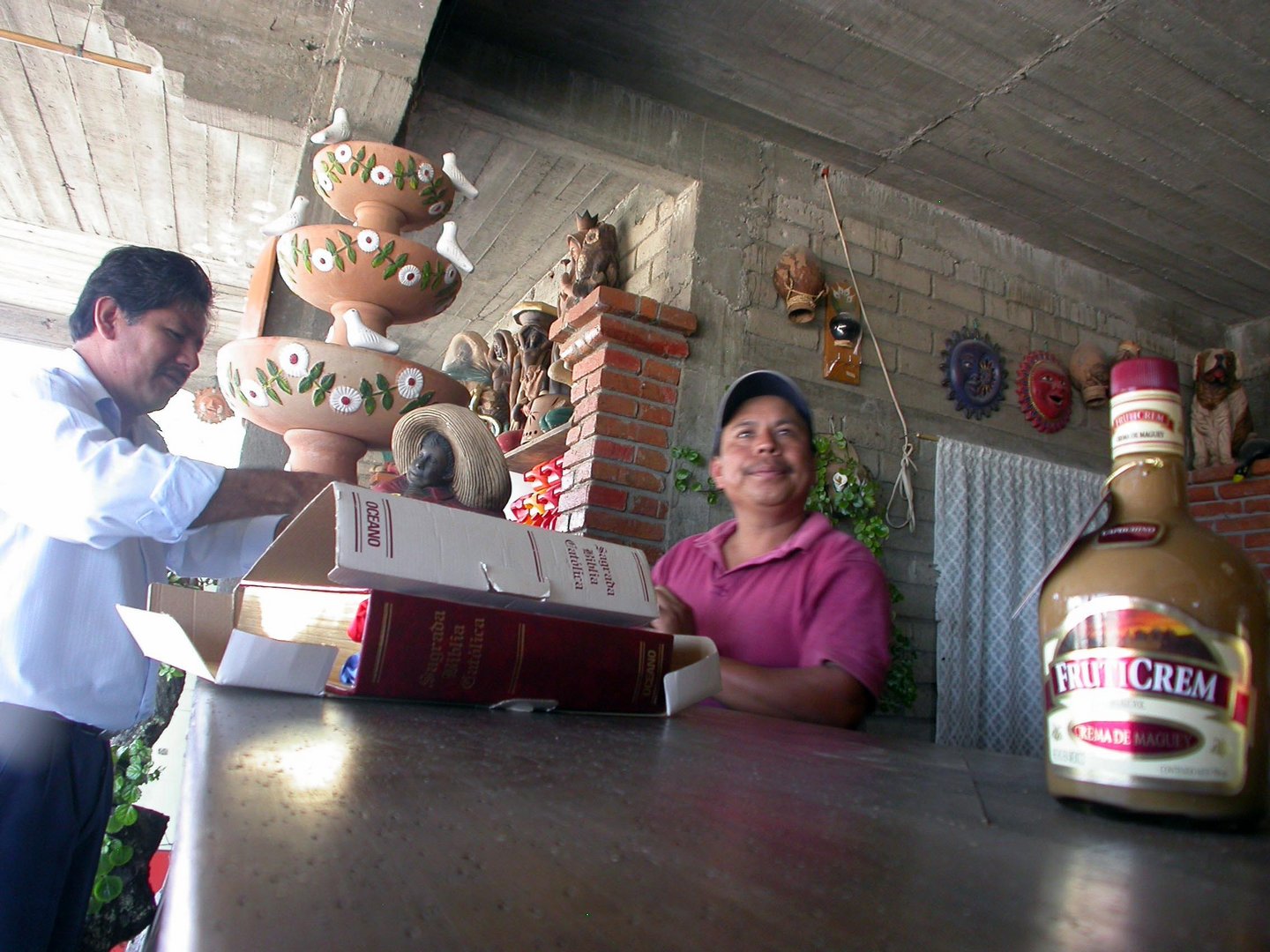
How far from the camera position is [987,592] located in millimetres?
3338

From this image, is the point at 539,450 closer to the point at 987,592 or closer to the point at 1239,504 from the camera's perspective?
the point at 987,592

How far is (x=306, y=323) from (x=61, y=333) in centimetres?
481

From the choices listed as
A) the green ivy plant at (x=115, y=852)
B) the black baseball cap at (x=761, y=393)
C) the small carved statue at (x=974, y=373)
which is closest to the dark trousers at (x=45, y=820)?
the green ivy plant at (x=115, y=852)

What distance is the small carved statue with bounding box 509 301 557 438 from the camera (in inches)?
143

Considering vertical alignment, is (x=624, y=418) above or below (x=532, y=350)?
below

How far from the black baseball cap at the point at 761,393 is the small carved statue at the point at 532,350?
1.80 meters

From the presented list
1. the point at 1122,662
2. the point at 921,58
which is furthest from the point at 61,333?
the point at 1122,662

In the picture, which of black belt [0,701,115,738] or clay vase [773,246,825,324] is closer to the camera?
black belt [0,701,115,738]

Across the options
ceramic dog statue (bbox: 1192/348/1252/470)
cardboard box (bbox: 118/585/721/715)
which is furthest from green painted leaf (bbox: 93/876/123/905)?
ceramic dog statue (bbox: 1192/348/1252/470)

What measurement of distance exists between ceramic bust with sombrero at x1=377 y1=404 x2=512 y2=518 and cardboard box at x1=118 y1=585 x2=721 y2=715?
1.79 feet

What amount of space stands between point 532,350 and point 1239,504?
3158 millimetres

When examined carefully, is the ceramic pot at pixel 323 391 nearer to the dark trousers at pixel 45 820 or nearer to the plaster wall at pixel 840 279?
the dark trousers at pixel 45 820

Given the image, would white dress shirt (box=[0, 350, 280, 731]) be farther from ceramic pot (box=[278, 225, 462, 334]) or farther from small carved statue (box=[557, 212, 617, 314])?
small carved statue (box=[557, 212, 617, 314])

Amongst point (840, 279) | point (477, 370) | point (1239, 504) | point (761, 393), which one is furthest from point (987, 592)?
point (477, 370)
